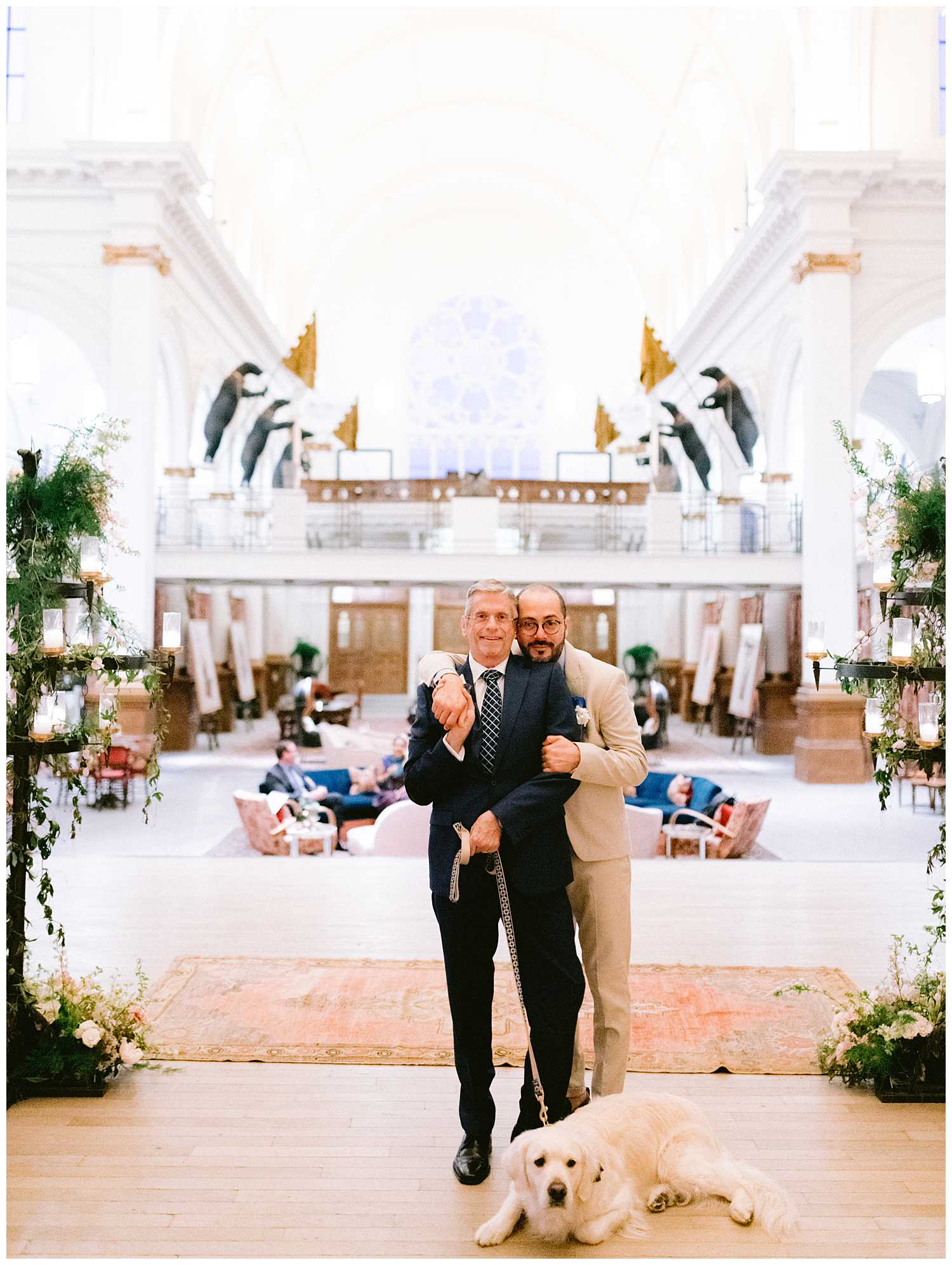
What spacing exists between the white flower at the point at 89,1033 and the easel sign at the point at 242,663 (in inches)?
669

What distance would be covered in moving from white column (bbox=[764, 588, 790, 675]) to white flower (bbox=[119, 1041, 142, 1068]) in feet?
49.8

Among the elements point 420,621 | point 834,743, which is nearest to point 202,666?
point 834,743

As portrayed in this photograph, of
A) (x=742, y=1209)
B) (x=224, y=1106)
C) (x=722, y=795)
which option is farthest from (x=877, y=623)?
(x=722, y=795)

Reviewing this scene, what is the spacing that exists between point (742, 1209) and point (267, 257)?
2623 centimetres

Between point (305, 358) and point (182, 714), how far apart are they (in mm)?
11409

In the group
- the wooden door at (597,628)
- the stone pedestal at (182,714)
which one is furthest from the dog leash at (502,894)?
the wooden door at (597,628)

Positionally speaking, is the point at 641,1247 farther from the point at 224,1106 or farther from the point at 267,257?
the point at 267,257

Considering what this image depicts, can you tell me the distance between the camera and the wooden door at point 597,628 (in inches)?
1130

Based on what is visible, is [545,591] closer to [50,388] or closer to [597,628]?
[50,388]

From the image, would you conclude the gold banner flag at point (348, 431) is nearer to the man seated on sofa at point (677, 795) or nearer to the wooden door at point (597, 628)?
the wooden door at point (597, 628)

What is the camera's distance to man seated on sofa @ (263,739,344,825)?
11.0m

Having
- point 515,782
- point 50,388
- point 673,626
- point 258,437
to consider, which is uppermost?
point 50,388

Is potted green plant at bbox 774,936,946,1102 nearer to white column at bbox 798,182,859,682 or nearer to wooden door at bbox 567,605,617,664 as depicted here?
white column at bbox 798,182,859,682

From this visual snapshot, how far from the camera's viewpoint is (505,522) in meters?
21.6
